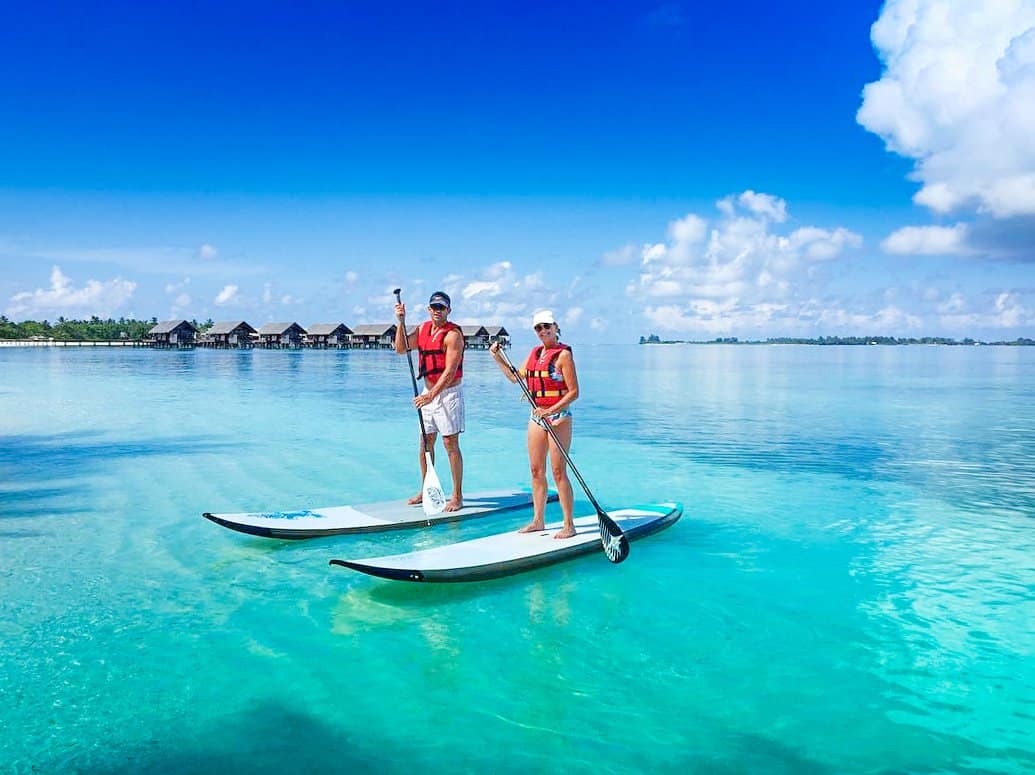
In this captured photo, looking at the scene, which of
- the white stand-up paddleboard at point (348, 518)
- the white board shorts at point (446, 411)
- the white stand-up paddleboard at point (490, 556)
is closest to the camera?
the white stand-up paddleboard at point (490, 556)

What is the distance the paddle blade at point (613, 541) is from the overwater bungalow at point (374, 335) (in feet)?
389

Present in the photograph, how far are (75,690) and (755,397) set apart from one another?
32207 millimetres

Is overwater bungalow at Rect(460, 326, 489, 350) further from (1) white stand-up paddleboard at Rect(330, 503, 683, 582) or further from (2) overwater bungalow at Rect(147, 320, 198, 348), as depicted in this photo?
(1) white stand-up paddleboard at Rect(330, 503, 683, 582)

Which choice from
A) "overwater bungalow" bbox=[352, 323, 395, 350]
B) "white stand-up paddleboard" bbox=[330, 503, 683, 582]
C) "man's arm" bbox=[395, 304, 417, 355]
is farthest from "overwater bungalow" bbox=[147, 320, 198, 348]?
"white stand-up paddleboard" bbox=[330, 503, 683, 582]

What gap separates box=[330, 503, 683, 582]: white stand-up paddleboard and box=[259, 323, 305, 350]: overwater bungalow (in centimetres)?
12369

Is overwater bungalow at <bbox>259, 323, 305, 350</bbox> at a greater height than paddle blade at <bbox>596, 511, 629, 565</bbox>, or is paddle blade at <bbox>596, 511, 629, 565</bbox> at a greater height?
overwater bungalow at <bbox>259, 323, 305, 350</bbox>

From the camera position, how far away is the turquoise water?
15.6 ft

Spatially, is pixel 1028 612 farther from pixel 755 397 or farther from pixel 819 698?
pixel 755 397

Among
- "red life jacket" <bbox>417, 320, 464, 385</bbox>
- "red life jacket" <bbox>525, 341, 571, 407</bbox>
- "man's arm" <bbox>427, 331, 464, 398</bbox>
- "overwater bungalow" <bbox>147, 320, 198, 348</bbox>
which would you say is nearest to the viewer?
"red life jacket" <bbox>525, 341, 571, 407</bbox>

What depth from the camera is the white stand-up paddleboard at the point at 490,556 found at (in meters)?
6.80

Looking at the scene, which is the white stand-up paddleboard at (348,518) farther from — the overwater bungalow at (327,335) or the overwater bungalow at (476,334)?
the overwater bungalow at (327,335)

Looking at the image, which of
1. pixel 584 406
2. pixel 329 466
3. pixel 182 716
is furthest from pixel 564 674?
pixel 584 406

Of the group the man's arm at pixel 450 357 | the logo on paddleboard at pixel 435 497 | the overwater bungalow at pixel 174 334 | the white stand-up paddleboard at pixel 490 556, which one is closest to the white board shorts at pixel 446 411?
the man's arm at pixel 450 357

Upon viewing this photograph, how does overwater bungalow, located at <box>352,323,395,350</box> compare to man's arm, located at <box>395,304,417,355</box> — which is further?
overwater bungalow, located at <box>352,323,395,350</box>
